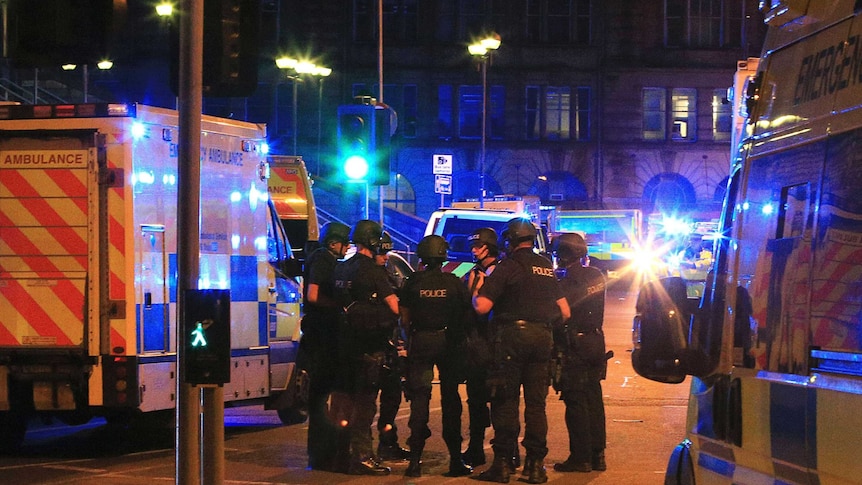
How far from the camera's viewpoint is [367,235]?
10227 millimetres

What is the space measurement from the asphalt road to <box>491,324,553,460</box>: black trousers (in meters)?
0.41

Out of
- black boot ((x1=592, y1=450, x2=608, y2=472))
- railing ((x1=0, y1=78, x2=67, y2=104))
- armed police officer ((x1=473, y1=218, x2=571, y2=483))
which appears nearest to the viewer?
armed police officer ((x1=473, y1=218, x2=571, y2=483))

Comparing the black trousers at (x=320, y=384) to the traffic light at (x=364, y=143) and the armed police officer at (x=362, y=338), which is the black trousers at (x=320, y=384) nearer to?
the armed police officer at (x=362, y=338)

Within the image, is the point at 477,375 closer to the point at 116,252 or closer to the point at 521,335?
the point at 521,335

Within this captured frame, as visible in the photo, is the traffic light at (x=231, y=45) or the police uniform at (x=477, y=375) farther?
the police uniform at (x=477, y=375)

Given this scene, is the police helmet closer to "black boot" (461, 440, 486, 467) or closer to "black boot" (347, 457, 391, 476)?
"black boot" (461, 440, 486, 467)

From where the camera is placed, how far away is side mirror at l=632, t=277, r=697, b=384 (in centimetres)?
457

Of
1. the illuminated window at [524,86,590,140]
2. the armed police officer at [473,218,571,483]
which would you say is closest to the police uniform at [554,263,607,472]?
the armed police officer at [473,218,571,483]

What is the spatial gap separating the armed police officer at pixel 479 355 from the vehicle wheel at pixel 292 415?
9.87 feet

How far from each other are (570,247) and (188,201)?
4.38m

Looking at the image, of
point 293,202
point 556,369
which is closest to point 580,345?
point 556,369

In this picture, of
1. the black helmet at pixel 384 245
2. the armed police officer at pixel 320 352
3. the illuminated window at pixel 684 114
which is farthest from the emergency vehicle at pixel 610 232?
the armed police officer at pixel 320 352

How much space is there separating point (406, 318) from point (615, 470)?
2.13m

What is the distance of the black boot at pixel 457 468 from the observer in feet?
33.3
